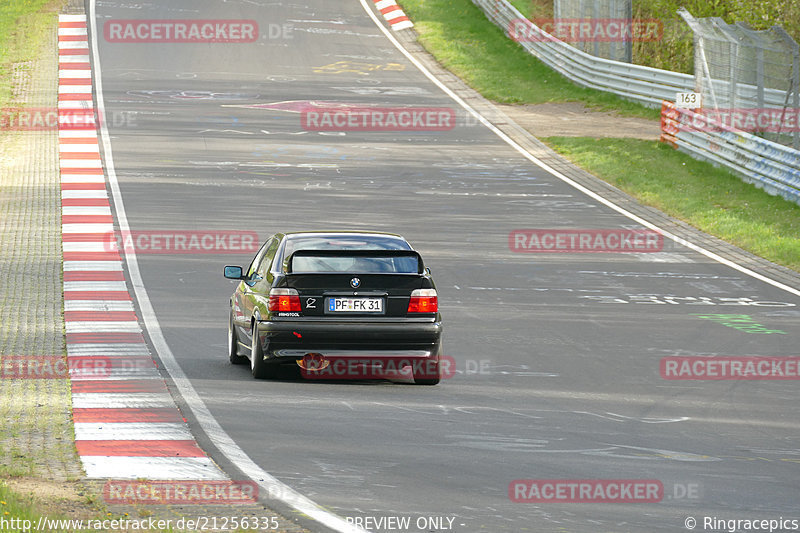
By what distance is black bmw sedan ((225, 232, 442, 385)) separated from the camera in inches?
476

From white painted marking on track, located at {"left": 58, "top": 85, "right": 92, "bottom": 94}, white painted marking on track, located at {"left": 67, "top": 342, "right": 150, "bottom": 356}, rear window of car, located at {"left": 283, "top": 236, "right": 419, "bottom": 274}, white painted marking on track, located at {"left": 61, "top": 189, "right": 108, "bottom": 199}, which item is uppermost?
white painted marking on track, located at {"left": 58, "top": 85, "right": 92, "bottom": 94}

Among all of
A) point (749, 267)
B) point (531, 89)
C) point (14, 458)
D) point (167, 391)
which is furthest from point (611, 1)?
point (14, 458)

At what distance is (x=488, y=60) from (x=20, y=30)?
1636cm

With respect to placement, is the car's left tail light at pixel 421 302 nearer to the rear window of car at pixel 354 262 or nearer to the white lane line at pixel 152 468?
the rear window of car at pixel 354 262

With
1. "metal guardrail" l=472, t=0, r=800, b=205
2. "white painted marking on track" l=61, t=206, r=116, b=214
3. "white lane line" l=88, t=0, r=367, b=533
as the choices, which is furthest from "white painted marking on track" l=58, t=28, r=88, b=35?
"white lane line" l=88, t=0, r=367, b=533

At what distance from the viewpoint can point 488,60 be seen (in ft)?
145

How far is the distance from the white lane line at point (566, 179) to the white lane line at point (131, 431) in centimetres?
1135

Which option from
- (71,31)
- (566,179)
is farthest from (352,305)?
(71,31)

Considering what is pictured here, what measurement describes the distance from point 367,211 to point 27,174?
28.6ft

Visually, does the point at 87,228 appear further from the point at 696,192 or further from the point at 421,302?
the point at 421,302

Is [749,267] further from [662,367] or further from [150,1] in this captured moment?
[150,1]

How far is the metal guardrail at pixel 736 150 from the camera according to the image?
86.1 feet

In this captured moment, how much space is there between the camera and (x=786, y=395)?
12.4m

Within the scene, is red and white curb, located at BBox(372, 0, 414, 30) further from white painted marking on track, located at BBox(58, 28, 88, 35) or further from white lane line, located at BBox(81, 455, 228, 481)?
white lane line, located at BBox(81, 455, 228, 481)
